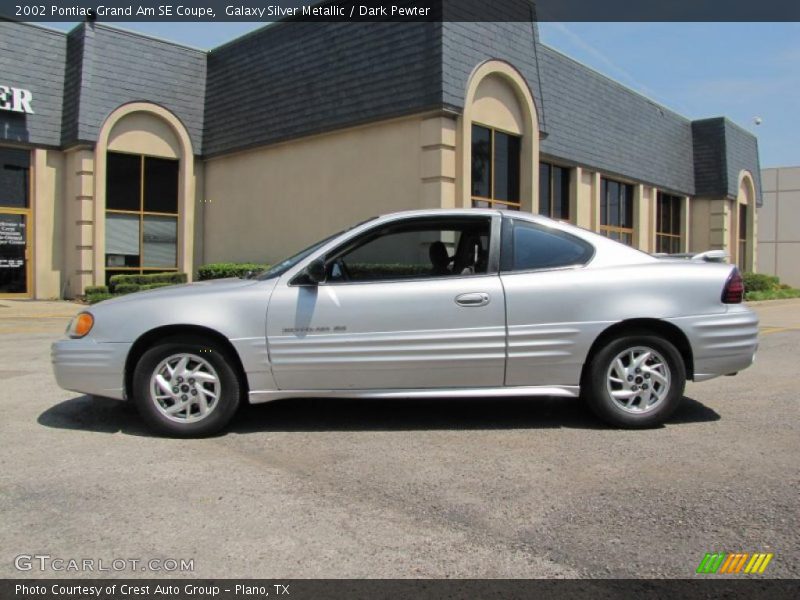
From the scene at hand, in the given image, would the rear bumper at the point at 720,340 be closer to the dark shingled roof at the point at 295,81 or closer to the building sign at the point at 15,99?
the dark shingled roof at the point at 295,81

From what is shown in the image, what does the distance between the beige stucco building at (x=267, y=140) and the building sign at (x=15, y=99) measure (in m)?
0.03

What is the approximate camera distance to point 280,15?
674 inches

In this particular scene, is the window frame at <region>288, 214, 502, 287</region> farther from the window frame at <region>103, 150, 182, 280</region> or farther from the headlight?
the window frame at <region>103, 150, 182, 280</region>

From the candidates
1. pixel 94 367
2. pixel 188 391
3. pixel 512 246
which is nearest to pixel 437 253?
pixel 512 246

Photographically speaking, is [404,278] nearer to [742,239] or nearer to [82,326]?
[82,326]

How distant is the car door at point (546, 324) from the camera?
5145 mm

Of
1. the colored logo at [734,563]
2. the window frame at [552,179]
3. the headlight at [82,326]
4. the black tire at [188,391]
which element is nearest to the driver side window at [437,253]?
the black tire at [188,391]

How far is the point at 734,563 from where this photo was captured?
10.0 ft

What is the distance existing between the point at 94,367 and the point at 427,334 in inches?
95.8

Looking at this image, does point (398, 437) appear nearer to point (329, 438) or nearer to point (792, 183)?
point (329, 438)

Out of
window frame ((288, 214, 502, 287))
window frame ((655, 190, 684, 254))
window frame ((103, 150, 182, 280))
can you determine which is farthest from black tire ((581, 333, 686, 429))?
window frame ((655, 190, 684, 254))

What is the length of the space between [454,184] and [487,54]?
9.71 feet

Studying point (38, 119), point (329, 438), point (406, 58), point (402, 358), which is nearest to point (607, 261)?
point (402, 358)

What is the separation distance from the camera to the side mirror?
5066 mm
